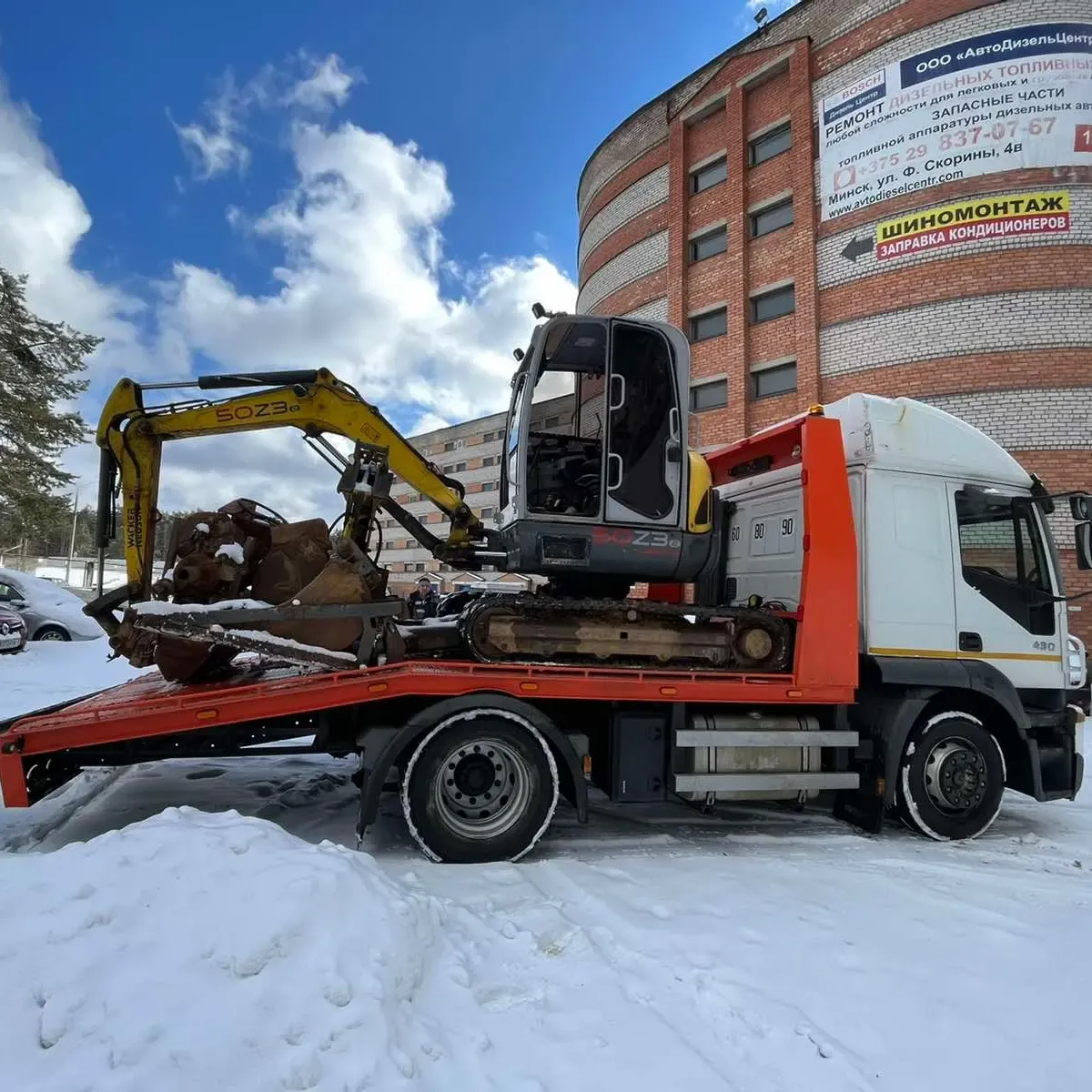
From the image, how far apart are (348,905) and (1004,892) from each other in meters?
3.81

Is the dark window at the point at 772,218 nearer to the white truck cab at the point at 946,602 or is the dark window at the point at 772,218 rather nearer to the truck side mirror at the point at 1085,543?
the white truck cab at the point at 946,602

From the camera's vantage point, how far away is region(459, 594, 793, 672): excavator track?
15.8 ft

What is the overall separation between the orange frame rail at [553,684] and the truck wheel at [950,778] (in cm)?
77

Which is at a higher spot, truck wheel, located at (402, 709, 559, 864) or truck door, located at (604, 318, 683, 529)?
truck door, located at (604, 318, 683, 529)

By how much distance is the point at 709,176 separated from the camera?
2136cm

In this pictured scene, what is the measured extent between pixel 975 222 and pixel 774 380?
5.48m

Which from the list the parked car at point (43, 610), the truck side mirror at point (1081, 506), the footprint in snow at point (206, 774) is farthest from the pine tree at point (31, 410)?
the truck side mirror at point (1081, 506)

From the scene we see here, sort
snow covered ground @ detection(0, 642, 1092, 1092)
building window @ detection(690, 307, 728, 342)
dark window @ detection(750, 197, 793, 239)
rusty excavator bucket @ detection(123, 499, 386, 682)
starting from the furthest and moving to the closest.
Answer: building window @ detection(690, 307, 728, 342)
dark window @ detection(750, 197, 793, 239)
rusty excavator bucket @ detection(123, 499, 386, 682)
snow covered ground @ detection(0, 642, 1092, 1092)

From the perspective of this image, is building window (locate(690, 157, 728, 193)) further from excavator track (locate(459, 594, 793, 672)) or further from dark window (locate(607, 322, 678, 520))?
excavator track (locate(459, 594, 793, 672))

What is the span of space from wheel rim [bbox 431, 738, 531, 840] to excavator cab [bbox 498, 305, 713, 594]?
135 centimetres

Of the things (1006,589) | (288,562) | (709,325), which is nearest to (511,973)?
(288,562)

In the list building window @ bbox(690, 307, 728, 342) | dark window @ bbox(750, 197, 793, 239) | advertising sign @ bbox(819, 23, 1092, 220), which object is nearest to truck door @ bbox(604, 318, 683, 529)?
advertising sign @ bbox(819, 23, 1092, 220)

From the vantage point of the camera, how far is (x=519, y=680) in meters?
4.57

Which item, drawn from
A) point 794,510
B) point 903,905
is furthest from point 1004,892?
point 794,510
